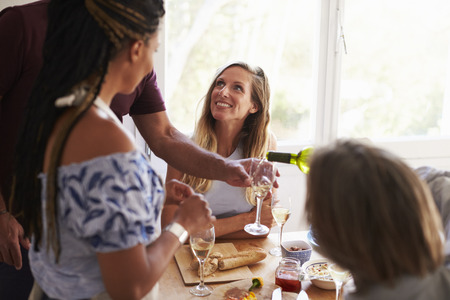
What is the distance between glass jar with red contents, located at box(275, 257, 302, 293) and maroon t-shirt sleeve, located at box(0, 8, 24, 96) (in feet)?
3.47

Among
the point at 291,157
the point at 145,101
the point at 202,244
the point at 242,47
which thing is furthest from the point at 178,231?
the point at 242,47

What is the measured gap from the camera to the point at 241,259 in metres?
1.78

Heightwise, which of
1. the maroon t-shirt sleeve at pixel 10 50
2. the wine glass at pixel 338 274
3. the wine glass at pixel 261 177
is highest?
the maroon t-shirt sleeve at pixel 10 50

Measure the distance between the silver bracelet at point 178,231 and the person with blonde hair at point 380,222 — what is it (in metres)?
0.37

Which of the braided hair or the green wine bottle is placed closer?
the braided hair

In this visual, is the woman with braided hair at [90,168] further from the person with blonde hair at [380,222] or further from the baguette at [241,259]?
the baguette at [241,259]

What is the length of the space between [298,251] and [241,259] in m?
0.21

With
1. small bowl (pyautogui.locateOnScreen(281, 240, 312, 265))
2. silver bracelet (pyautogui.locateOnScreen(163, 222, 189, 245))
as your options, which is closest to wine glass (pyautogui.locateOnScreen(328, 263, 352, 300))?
small bowl (pyautogui.locateOnScreen(281, 240, 312, 265))

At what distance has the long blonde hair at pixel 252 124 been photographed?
2.68m

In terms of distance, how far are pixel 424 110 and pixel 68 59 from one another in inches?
135

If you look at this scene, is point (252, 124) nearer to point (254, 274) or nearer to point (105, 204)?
point (254, 274)

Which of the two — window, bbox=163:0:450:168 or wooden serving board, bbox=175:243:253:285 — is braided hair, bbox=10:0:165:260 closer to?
wooden serving board, bbox=175:243:253:285

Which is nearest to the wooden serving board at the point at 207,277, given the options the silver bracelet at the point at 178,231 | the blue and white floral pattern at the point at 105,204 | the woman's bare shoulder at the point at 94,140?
the silver bracelet at the point at 178,231

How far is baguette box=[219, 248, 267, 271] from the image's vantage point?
5.71 feet
